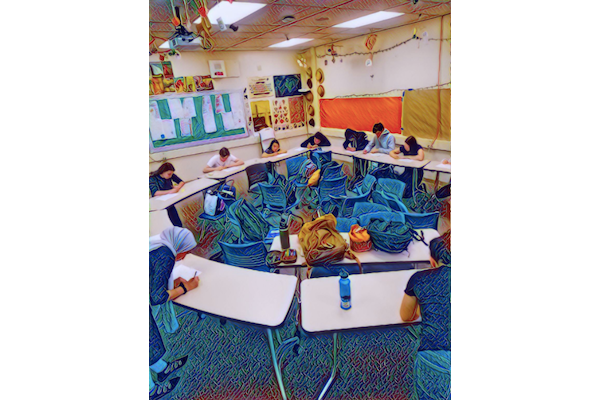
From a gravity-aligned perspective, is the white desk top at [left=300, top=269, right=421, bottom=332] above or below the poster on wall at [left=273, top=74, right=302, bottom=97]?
below

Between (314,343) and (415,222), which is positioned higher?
(415,222)

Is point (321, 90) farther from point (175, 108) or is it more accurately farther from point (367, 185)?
point (175, 108)

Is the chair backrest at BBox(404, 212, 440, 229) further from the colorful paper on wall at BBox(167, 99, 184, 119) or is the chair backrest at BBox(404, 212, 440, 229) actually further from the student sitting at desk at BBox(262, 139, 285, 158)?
the colorful paper on wall at BBox(167, 99, 184, 119)

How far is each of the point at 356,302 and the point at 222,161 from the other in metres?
1.25

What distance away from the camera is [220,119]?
5.45ft

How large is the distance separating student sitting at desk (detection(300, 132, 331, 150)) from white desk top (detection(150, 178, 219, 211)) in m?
0.67

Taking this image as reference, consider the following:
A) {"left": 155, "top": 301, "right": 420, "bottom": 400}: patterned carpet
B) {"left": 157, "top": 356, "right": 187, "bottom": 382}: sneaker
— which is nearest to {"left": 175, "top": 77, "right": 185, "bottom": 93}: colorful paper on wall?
{"left": 155, "top": 301, "right": 420, "bottom": 400}: patterned carpet

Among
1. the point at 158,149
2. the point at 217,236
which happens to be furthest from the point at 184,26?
the point at 217,236

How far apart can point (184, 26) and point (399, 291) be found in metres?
2.00

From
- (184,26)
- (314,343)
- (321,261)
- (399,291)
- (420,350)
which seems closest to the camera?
(184,26)

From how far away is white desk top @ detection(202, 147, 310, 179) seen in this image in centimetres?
174

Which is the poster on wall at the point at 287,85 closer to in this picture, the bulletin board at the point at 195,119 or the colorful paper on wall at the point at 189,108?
the bulletin board at the point at 195,119

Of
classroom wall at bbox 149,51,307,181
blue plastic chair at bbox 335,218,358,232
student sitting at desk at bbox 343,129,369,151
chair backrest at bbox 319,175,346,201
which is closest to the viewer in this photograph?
classroom wall at bbox 149,51,307,181

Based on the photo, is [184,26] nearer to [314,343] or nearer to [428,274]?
[428,274]
